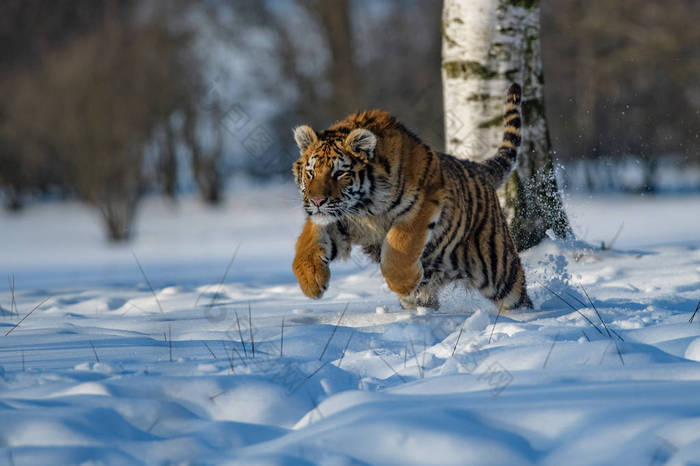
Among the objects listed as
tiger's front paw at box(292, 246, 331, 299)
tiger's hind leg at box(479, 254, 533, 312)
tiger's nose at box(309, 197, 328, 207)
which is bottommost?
tiger's hind leg at box(479, 254, 533, 312)

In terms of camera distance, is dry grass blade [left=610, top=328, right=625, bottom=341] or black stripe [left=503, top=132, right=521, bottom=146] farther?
black stripe [left=503, top=132, right=521, bottom=146]

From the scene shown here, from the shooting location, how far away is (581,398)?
79.7 inches

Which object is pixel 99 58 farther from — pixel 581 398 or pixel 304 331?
pixel 581 398

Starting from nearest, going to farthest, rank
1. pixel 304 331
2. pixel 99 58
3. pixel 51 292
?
pixel 304 331, pixel 51 292, pixel 99 58

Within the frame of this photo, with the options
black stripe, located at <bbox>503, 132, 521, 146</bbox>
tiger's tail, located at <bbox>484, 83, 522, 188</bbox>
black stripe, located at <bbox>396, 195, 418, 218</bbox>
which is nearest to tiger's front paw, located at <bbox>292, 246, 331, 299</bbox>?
black stripe, located at <bbox>396, 195, 418, 218</bbox>

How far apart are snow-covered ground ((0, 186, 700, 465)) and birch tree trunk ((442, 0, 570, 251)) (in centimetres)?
106

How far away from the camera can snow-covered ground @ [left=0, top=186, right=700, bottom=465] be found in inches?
72.2

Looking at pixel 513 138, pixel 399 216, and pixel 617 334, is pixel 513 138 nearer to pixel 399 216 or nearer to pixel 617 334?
pixel 399 216

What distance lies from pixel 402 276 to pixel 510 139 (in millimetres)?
1494

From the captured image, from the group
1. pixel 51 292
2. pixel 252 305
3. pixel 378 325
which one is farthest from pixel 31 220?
pixel 378 325

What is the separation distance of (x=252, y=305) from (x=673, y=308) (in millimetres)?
2537

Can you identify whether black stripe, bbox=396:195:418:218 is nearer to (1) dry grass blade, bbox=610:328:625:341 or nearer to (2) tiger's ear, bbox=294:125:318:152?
(2) tiger's ear, bbox=294:125:318:152

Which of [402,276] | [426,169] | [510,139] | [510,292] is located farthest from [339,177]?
[510,139]

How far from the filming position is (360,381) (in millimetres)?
2506
